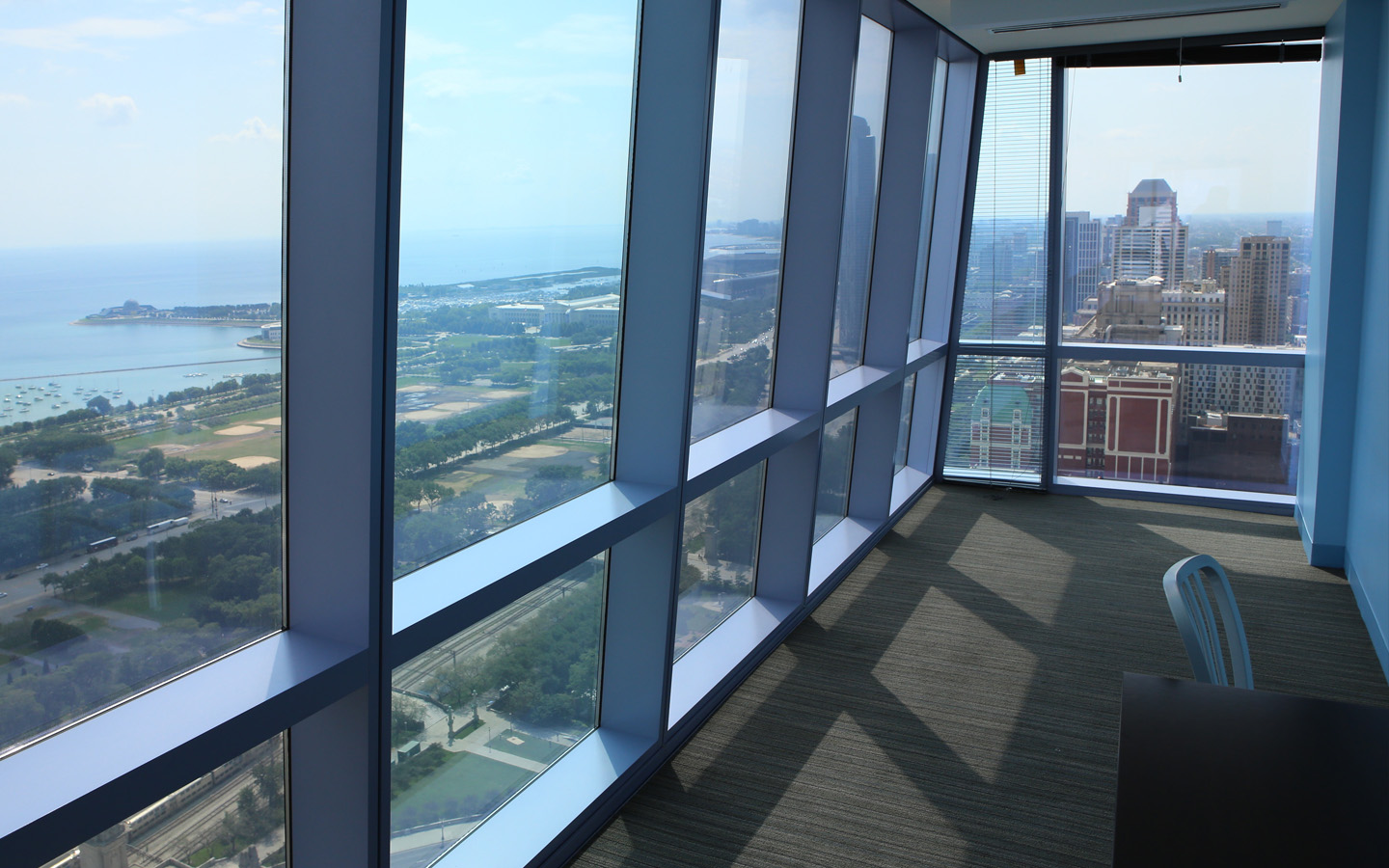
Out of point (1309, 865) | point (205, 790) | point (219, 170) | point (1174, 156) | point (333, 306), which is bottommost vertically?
point (205, 790)

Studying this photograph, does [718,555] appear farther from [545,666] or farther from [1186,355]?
[1186,355]

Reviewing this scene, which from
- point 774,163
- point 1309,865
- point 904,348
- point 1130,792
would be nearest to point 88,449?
point 1130,792

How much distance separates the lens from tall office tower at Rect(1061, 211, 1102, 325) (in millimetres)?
6387

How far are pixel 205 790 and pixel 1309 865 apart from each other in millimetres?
1675

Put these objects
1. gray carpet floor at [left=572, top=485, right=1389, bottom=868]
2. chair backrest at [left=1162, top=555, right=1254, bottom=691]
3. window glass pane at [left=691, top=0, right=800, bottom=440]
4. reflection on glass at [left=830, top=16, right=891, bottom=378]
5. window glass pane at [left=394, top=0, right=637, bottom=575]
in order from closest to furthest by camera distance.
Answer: chair backrest at [left=1162, top=555, right=1254, bottom=691] → window glass pane at [left=394, top=0, right=637, bottom=575] → gray carpet floor at [left=572, top=485, right=1389, bottom=868] → window glass pane at [left=691, top=0, right=800, bottom=440] → reflection on glass at [left=830, top=16, right=891, bottom=378]

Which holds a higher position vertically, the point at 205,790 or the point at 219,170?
the point at 219,170

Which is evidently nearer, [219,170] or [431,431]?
[219,170]

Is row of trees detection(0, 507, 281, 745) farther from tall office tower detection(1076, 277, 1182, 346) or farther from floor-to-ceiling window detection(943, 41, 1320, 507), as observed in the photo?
tall office tower detection(1076, 277, 1182, 346)

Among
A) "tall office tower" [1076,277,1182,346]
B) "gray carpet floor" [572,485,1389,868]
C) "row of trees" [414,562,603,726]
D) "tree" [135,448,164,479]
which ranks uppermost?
"tall office tower" [1076,277,1182,346]

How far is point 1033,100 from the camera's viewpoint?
20.4 ft

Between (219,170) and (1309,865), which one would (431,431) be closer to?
(219,170)

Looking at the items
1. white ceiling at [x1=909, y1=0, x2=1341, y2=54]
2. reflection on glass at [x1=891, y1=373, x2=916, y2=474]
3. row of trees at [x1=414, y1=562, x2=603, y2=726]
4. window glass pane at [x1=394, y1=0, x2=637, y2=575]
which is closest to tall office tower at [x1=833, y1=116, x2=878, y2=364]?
white ceiling at [x1=909, y1=0, x2=1341, y2=54]

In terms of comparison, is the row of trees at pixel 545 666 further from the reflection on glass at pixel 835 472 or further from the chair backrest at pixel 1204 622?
the reflection on glass at pixel 835 472

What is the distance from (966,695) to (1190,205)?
13.6ft
